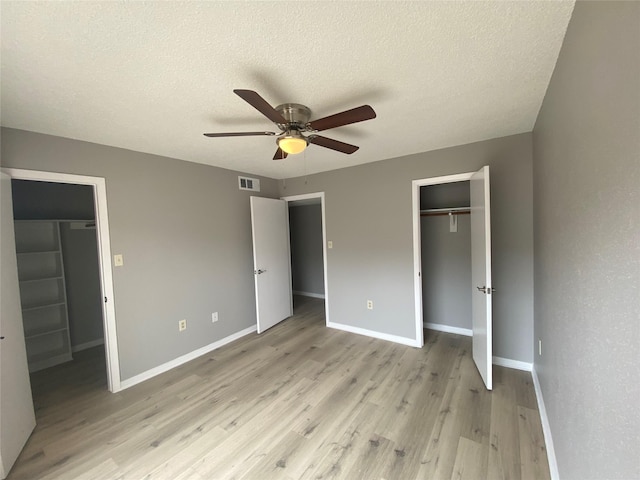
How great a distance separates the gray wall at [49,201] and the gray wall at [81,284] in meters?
0.20

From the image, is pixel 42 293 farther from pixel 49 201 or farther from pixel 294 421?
pixel 294 421

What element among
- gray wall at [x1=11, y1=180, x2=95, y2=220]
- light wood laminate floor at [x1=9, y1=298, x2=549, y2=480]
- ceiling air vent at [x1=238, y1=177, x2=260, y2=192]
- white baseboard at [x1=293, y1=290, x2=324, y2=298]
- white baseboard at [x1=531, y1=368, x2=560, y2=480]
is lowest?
light wood laminate floor at [x1=9, y1=298, x2=549, y2=480]

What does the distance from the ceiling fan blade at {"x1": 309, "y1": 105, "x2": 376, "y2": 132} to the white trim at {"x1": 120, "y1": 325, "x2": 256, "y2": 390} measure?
9.49 ft

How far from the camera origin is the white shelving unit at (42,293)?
A: 9.29 feet

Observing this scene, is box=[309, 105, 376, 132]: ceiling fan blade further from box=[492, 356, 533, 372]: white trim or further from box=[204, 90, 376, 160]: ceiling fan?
box=[492, 356, 533, 372]: white trim

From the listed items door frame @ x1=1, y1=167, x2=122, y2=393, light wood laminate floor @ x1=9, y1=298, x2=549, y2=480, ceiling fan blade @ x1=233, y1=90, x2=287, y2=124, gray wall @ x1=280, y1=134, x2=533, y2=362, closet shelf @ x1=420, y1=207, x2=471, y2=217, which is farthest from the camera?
closet shelf @ x1=420, y1=207, x2=471, y2=217

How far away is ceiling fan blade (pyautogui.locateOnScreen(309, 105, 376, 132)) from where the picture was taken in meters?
1.36

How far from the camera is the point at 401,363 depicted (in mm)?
2699

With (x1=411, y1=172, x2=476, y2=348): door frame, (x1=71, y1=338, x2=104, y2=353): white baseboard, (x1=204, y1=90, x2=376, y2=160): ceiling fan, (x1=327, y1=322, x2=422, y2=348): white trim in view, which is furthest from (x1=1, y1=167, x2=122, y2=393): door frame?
(x1=411, y1=172, x2=476, y2=348): door frame

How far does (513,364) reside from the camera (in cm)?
250

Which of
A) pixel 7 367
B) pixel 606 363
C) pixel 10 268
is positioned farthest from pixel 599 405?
pixel 10 268

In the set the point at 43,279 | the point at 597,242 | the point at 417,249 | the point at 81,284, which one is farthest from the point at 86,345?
the point at 597,242

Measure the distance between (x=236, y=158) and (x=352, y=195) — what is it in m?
1.56

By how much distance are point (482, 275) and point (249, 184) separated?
3086 millimetres
